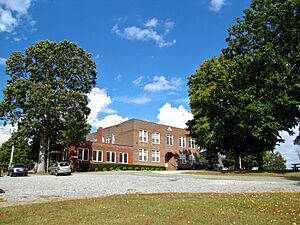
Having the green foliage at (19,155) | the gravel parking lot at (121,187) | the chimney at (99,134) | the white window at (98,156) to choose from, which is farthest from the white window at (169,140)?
the gravel parking lot at (121,187)

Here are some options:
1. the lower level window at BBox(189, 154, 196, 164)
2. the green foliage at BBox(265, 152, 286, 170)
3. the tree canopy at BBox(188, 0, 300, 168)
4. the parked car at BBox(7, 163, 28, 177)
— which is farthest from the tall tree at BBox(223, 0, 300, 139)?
the green foliage at BBox(265, 152, 286, 170)

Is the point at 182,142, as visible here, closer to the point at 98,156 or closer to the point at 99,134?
the point at 99,134

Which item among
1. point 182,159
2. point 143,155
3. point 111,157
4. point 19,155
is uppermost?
point 19,155

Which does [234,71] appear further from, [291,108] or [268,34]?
[291,108]

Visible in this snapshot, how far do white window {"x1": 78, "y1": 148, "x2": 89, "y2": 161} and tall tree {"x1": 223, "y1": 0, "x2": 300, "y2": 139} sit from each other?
2911cm

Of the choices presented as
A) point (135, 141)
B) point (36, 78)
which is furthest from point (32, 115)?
point (135, 141)

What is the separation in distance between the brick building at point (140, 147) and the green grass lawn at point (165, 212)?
3945cm

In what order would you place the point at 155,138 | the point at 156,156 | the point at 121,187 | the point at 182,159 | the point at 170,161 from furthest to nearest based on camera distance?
1. the point at 182,159
2. the point at 170,161
3. the point at 155,138
4. the point at 156,156
5. the point at 121,187

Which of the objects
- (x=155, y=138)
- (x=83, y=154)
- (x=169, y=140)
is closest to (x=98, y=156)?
(x=83, y=154)

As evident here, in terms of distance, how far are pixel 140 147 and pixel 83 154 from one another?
36.8 feet

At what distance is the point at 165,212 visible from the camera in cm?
916

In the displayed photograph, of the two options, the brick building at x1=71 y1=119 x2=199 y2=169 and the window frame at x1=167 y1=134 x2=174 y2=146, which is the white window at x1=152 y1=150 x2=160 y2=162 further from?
the window frame at x1=167 y1=134 x2=174 y2=146

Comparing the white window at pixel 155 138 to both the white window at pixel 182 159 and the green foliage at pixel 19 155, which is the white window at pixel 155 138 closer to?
the white window at pixel 182 159

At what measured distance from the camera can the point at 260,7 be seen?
31891 millimetres
